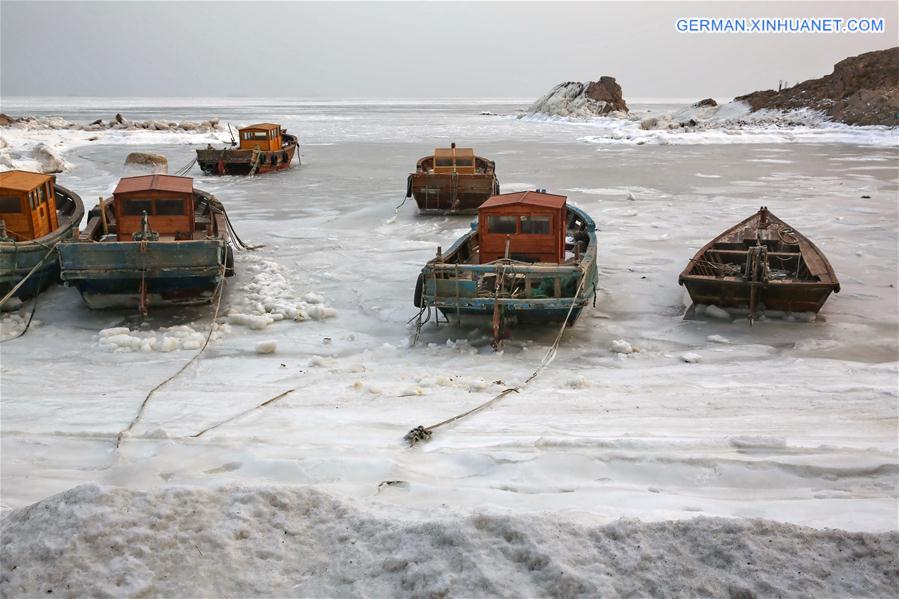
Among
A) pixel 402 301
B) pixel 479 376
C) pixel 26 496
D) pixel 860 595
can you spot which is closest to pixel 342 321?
pixel 402 301

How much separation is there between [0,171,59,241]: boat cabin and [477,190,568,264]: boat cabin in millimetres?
7152

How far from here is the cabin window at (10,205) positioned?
1182 cm

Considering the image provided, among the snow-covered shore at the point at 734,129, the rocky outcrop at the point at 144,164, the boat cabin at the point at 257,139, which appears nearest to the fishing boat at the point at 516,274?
the boat cabin at the point at 257,139

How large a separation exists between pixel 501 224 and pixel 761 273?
3741mm

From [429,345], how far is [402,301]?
2169 mm

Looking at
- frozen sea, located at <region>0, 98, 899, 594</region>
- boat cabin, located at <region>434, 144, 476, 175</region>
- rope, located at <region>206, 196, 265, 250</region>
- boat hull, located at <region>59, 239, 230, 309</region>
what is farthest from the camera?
boat cabin, located at <region>434, 144, 476, 175</region>

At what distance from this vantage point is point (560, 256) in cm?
1126

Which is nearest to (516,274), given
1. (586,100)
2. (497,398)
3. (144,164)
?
(497,398)

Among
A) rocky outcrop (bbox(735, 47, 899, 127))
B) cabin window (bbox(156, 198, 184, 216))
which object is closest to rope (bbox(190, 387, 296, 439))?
cabin window (bbox(156, 198, 184, 216))

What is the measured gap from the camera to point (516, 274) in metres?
9.92

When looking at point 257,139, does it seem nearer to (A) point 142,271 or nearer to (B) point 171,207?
(B) point 171,207

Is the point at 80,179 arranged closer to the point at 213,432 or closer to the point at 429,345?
the point at 429,345

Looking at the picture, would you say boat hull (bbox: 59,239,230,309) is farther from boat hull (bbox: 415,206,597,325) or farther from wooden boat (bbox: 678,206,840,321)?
wooden boat (bbox: 678,206,840,321)

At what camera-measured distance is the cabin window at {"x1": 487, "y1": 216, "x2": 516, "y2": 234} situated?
37.0 feet
